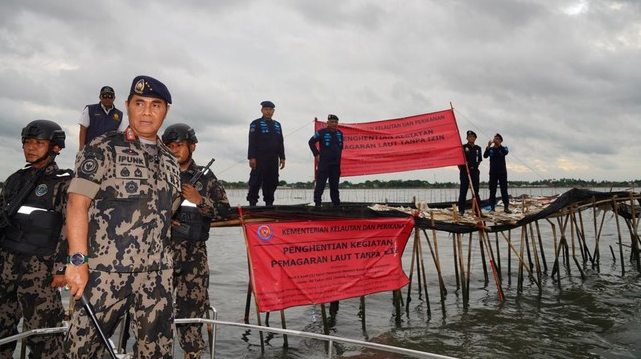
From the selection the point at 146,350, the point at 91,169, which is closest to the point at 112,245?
the point at 91,169

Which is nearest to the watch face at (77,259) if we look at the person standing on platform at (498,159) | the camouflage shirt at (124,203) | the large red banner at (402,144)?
the camouflage shirt at (124,203)

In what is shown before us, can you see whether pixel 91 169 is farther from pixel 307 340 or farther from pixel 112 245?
pixel 307 340

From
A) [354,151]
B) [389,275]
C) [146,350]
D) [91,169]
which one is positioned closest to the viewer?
[91,169]

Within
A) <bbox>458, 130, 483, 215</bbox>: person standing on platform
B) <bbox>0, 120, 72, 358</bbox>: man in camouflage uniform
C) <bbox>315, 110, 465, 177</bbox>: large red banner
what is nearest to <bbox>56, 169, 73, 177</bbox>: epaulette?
<bbox>0, 120, 72, 358</bbox>: man in camouflage uniform

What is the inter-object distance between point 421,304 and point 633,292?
727 cm

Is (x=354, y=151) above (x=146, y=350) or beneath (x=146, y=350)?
above

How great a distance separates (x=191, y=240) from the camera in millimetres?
5230

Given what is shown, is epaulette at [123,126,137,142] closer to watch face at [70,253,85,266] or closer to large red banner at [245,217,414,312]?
watch face at [70,253,85,266]

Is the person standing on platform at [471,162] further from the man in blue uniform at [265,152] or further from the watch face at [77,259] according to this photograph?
the watch face at [77,259]

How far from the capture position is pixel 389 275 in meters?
8.69

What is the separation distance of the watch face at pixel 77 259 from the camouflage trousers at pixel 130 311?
0.18m

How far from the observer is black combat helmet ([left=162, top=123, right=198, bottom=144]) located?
5.39m

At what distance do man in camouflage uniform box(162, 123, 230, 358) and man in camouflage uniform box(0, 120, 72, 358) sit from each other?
1.22 meters

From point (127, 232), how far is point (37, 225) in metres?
2.19
